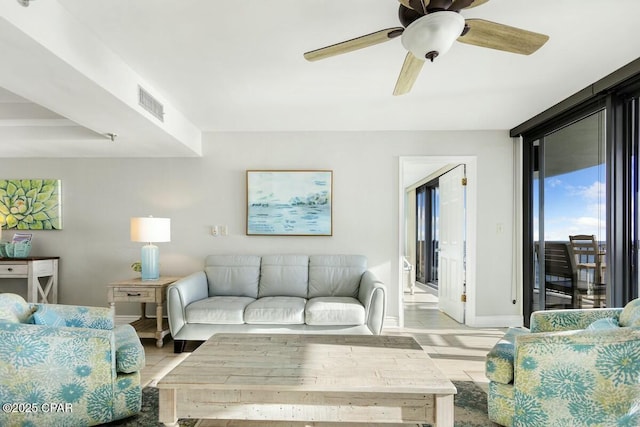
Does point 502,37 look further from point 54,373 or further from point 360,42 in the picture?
point 54,373

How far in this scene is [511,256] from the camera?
4.14m

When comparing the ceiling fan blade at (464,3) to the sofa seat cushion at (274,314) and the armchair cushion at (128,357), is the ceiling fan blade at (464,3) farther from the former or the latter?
the sofa seat cushion at (274,314)

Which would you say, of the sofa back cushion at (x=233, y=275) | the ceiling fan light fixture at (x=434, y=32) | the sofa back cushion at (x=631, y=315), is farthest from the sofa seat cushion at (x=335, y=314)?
the ceiling fan light fixture at (x=434, y=32)

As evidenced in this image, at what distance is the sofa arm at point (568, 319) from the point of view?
7.22 feet

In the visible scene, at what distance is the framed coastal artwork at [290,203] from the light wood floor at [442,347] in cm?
142

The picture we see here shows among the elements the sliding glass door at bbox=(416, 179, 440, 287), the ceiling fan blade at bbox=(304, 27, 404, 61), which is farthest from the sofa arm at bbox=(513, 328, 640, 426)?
the sliding glass door at bbox=(416, 179, 440, 287)

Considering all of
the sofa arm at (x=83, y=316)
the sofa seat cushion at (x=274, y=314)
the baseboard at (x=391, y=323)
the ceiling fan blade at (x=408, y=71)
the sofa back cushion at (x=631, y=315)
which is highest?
the ceiling fan blade at (x=408, y=71)

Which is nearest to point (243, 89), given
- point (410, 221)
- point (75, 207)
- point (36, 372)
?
point (36, 372)

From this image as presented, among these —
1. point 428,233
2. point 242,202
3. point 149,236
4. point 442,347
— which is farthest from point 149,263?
point 428,233

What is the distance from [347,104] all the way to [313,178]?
1.07 metres

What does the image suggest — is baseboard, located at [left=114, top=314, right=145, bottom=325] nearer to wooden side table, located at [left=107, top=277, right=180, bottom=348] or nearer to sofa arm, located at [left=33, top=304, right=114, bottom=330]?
wooden side table, located at [left=107, top=277, right=180, bottom=348]

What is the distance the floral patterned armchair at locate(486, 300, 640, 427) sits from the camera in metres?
1.67

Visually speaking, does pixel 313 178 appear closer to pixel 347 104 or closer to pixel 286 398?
pixel 347 104

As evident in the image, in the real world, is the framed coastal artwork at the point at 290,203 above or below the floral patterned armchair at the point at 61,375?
above
